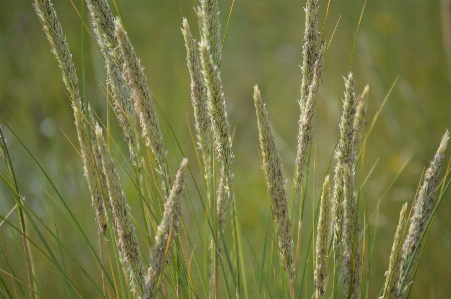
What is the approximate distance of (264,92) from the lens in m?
3.22

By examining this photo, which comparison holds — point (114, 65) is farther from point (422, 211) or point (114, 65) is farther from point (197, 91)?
point (422, 211)

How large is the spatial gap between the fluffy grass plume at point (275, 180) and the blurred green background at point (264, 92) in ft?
1.41

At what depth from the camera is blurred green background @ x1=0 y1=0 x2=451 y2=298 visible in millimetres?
1868

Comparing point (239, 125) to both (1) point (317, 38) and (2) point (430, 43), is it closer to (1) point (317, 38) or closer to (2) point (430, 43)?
(2) point (430, 43)

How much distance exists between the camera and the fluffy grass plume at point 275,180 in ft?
2.31

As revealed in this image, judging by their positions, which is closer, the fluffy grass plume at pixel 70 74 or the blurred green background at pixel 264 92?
the fluffy grass plume at pixel 70 74

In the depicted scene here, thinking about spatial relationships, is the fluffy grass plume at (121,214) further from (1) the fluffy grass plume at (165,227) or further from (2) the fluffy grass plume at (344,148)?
(2) the fluffy grass plume at (344,148)

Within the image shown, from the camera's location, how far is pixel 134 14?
3490 millimetres

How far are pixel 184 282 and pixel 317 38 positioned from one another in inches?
18.2

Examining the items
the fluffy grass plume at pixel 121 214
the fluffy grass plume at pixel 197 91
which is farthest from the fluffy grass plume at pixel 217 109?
the fluffy grass plume at pixel 121 214

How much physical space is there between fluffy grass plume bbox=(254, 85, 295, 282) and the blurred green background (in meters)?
0.43

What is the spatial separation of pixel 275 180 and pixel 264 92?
252 centimetres

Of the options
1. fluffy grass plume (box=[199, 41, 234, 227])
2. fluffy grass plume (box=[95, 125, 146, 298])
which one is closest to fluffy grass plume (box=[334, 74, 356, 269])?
fluffy grass plume (box=[199, 41, 234, 227])

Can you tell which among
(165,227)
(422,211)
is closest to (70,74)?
(165,227)
